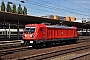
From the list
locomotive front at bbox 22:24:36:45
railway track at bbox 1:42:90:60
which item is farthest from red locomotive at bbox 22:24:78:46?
railway track at bbox 1:42:90:60

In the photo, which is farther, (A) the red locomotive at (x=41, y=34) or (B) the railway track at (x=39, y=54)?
(A) the red locomotive at (x=41, y=34)

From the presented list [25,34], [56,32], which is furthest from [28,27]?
[56,32]

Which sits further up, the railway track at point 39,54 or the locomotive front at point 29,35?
the locomotive front at point 29,35

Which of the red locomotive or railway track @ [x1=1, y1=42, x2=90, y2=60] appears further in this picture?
the red locomotive

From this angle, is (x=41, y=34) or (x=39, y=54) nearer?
(x=39, y=54)

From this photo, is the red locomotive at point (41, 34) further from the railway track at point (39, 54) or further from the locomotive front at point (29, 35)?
the railway track at point (39, 54)

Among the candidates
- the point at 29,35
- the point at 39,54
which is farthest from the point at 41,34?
the point at 39,54

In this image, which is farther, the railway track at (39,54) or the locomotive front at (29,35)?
the locomotive front at (29,35)

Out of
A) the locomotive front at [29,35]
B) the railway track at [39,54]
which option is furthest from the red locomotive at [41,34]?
the railway track at [39,54]

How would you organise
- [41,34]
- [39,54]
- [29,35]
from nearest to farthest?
1. [39,54]
2. [29,35]
3. [41,34]

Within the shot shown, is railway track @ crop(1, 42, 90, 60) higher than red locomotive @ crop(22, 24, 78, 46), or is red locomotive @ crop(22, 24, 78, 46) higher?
red locomotive @ crop(22, 24, 78, 46)

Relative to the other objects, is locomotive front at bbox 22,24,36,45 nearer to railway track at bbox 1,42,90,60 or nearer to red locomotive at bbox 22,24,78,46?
red locomotive at bbox 22,24,78,46

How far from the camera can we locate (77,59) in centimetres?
1322

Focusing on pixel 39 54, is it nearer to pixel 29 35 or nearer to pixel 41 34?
pixel 29 35
